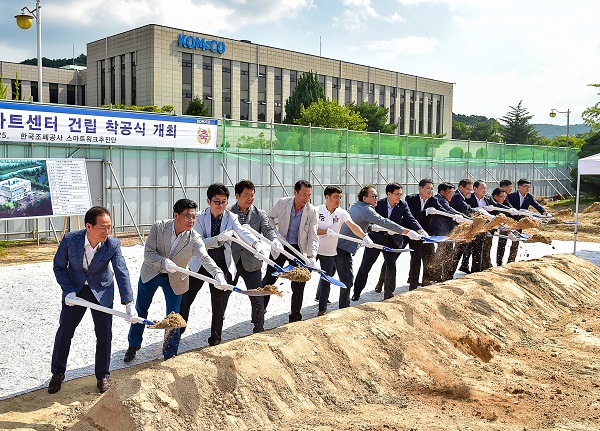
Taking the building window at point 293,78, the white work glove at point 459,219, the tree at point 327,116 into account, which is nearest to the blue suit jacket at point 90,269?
the white work glove at point 459,219

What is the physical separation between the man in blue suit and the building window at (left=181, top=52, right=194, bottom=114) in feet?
139

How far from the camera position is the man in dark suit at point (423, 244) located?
9266mm

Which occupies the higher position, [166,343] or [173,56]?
[173,56]

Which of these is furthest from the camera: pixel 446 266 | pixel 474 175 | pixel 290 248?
pixel 474 175

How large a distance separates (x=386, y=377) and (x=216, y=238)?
2106mm

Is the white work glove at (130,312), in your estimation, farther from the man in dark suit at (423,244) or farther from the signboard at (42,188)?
the signboard at (42,188)

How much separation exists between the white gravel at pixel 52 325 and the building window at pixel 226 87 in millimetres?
39676

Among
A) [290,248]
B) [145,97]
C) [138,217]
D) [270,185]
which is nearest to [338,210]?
[290,248]

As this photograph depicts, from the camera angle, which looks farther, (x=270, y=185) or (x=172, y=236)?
(x=270, y=185)

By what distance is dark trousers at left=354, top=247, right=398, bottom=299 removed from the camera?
8.66 m

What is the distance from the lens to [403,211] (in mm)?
8961

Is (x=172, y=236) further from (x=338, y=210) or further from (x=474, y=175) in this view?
(x=474, y=175)

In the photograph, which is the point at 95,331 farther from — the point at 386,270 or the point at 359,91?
the point at 359,91

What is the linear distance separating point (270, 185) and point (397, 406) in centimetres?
1291
